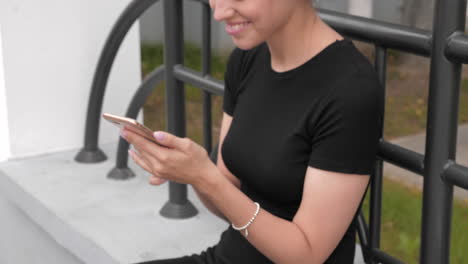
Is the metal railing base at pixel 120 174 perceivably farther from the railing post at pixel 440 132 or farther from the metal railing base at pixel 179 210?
the railing post at pixel 440 132

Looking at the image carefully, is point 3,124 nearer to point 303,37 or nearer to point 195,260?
point 195,260

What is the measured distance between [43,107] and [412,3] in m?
5.37

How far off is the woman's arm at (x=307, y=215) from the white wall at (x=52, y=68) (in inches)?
71.7

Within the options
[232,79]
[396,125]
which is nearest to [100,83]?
[232,79]

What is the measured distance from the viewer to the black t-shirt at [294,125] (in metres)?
1.61

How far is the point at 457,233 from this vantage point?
14.7 ft

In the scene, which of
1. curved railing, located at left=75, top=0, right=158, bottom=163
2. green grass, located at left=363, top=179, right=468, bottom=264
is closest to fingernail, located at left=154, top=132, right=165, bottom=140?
curved railing, located at left=75, top=0, right=158, bottom=163

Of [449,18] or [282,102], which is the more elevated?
[449,18]

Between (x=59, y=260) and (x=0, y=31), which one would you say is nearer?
(x=59, y=260)

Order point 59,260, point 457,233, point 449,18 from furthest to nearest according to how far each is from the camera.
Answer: point 457,233 < point 59,260 < point 449,18

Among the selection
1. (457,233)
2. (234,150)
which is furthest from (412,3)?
(234,150)

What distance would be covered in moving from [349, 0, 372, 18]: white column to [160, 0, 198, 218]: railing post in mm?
5069

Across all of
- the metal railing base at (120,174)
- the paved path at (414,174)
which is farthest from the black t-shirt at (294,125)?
the paved path at (414,174)

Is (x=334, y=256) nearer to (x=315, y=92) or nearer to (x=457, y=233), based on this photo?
(x=315, y=92)
